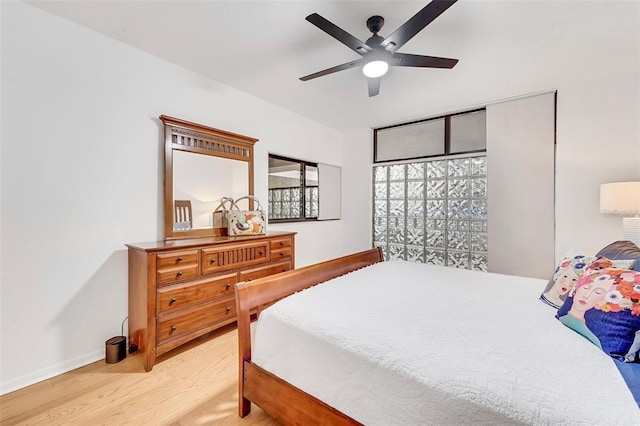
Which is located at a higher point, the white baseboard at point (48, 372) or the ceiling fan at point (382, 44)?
the ceiling fan at point (382, 44)

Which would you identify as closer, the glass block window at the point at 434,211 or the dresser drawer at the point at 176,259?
the dresser drawer at the point at 176,259

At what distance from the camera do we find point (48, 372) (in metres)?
1.90

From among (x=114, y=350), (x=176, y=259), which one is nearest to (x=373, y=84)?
(x=176, y=259)

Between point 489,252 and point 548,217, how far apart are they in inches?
28.8

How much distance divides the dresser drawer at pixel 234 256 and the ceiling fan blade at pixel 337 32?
1826 millimetres

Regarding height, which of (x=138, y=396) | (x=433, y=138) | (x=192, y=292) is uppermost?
(x=433, y=138)

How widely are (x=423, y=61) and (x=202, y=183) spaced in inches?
88.5

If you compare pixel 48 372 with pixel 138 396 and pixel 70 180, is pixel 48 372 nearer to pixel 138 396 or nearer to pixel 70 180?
pixel 138 396

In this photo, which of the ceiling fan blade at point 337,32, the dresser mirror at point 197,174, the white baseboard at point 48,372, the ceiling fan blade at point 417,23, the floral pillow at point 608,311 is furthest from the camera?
the dresser mirror at point 197,174

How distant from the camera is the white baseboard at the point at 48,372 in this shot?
1.76m

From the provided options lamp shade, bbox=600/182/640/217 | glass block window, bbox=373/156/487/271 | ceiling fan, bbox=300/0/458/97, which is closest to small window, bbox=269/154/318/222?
glass block window, bbox=373/156/487/271

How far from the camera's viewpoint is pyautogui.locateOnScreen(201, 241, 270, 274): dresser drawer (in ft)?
7.49

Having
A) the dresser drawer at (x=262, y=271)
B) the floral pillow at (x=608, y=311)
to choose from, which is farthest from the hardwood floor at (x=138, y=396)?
the floral pillow at (x=608, y=311)

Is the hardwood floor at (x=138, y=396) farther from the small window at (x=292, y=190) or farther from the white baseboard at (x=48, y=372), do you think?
the small window at (x=292, y=190)
